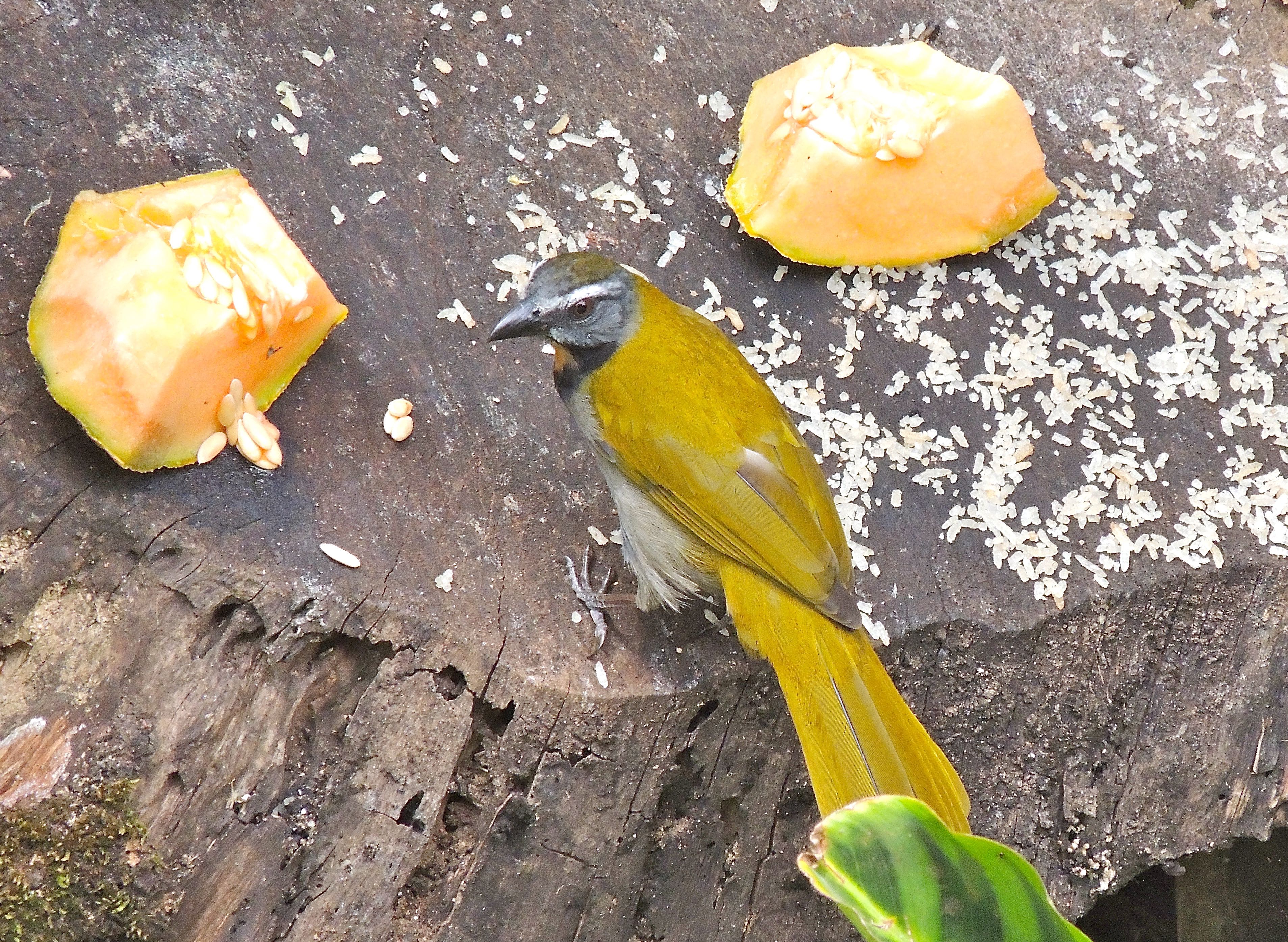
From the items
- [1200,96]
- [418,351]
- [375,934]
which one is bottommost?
[375,934]

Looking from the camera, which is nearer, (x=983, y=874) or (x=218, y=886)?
(x=983, y=874)

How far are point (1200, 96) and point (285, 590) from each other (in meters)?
2.97

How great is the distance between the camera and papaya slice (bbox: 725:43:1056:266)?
122 inches

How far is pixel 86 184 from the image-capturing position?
2.54 metres

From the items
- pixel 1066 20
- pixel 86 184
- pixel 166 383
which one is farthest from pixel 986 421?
pixel 86 184

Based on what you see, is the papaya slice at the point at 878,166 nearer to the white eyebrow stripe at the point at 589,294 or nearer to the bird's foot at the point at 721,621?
the white eyebrow stripe at the point at 589,294

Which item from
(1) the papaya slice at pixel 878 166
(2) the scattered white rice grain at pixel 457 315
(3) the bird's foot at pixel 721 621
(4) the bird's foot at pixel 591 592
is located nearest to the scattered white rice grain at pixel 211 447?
(2) the scattered white rice grain at pixel 457 315

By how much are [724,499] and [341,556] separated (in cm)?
87

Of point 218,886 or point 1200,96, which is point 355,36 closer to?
point 218,886

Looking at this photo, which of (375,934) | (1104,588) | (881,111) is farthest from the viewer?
(881,111)

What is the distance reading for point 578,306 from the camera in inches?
106

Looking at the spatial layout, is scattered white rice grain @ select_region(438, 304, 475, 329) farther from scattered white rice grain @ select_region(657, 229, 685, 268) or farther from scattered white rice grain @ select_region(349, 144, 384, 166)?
scattered white rice grain @ select_region(657, 229, 685, 268)

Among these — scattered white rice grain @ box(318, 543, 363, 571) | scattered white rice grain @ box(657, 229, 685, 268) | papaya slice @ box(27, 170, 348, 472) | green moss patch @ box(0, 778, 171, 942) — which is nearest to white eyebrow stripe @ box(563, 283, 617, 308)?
scattered white rice grain @ box(657, 229, 685, 268)

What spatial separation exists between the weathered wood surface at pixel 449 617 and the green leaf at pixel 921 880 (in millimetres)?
786
